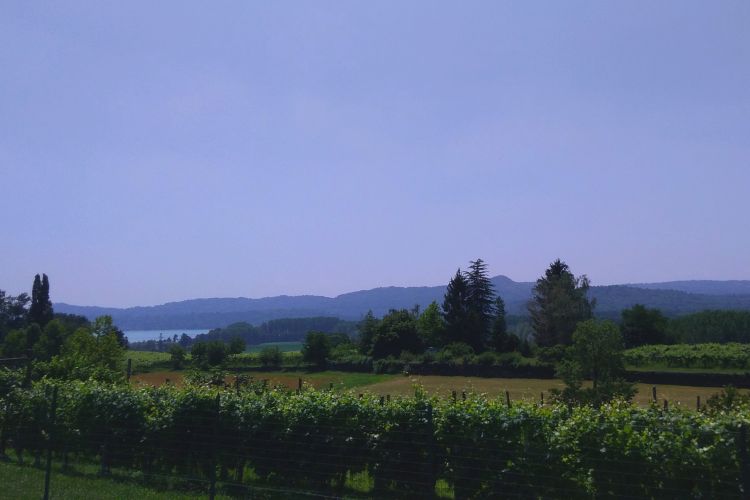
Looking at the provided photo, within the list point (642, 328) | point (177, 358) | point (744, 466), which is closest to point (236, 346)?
point (177, 358)

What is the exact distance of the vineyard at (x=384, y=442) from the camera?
7.41m

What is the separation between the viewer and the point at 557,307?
212ft

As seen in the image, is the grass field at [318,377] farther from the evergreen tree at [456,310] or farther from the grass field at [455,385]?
the evergreen tree at [456,310]

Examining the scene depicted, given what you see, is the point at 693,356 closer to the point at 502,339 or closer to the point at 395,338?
the point at 502,339

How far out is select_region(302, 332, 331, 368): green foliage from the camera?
62188 millimetres

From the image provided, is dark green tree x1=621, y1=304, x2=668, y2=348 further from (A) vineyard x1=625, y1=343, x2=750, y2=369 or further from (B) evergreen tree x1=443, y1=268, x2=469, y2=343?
(B) evergreen tree x1=443, y1=268, x2=469, y2=343

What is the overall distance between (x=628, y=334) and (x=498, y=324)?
12854mm

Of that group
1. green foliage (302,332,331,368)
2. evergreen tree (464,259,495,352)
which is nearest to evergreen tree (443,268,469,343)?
evergreen tree (464,259,495,352)

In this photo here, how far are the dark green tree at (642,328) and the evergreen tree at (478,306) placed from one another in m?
16.4

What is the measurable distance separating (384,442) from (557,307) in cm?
5812

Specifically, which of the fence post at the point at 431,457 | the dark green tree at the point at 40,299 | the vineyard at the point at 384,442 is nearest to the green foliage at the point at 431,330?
the dark green tree at the point at 40,299

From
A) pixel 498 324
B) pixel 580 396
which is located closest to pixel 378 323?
pixel 498 324

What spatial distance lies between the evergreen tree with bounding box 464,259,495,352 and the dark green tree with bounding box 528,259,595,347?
6191mm

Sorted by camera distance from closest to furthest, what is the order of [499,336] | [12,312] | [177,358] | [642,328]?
1. [642,328]
2. [499,336]
3. [177,358]
4. [12,312]
